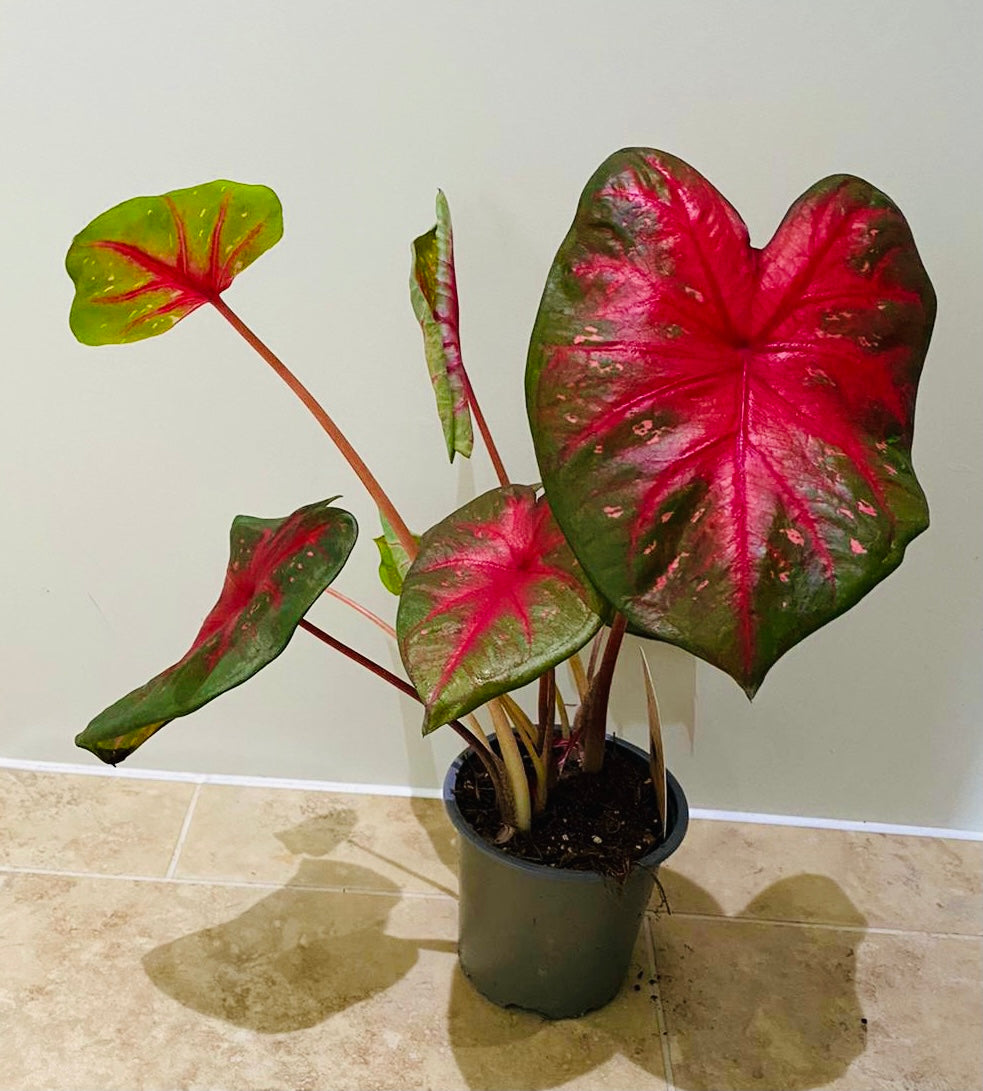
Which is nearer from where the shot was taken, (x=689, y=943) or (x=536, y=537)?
(x=536, y=537)

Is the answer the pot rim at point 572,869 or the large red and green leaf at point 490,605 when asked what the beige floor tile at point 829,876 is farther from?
the large red and green leaf at point 490,605

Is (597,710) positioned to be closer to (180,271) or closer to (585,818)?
(585,818)

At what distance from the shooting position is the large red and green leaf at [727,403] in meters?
0.68

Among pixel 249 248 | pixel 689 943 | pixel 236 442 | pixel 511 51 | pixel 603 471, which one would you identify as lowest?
pixel 689 943

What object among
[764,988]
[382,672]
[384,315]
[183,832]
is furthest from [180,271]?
[764,988]

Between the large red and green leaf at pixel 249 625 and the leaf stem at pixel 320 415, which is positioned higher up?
the leaf stem at pixel 320 415

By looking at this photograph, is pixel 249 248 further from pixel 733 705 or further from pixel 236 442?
pixel 733 705

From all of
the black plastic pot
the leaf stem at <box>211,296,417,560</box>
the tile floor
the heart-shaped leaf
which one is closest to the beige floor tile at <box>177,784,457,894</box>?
the tile floor

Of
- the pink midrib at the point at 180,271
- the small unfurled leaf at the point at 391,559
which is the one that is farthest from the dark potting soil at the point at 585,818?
the pink midrib at the point at 180,271

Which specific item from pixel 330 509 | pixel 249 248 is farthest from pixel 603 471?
pixel 249 248

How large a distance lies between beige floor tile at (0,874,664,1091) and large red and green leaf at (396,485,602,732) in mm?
538

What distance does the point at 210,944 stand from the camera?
1.20 meters

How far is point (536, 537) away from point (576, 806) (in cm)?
35

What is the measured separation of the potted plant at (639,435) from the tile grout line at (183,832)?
391 mm
